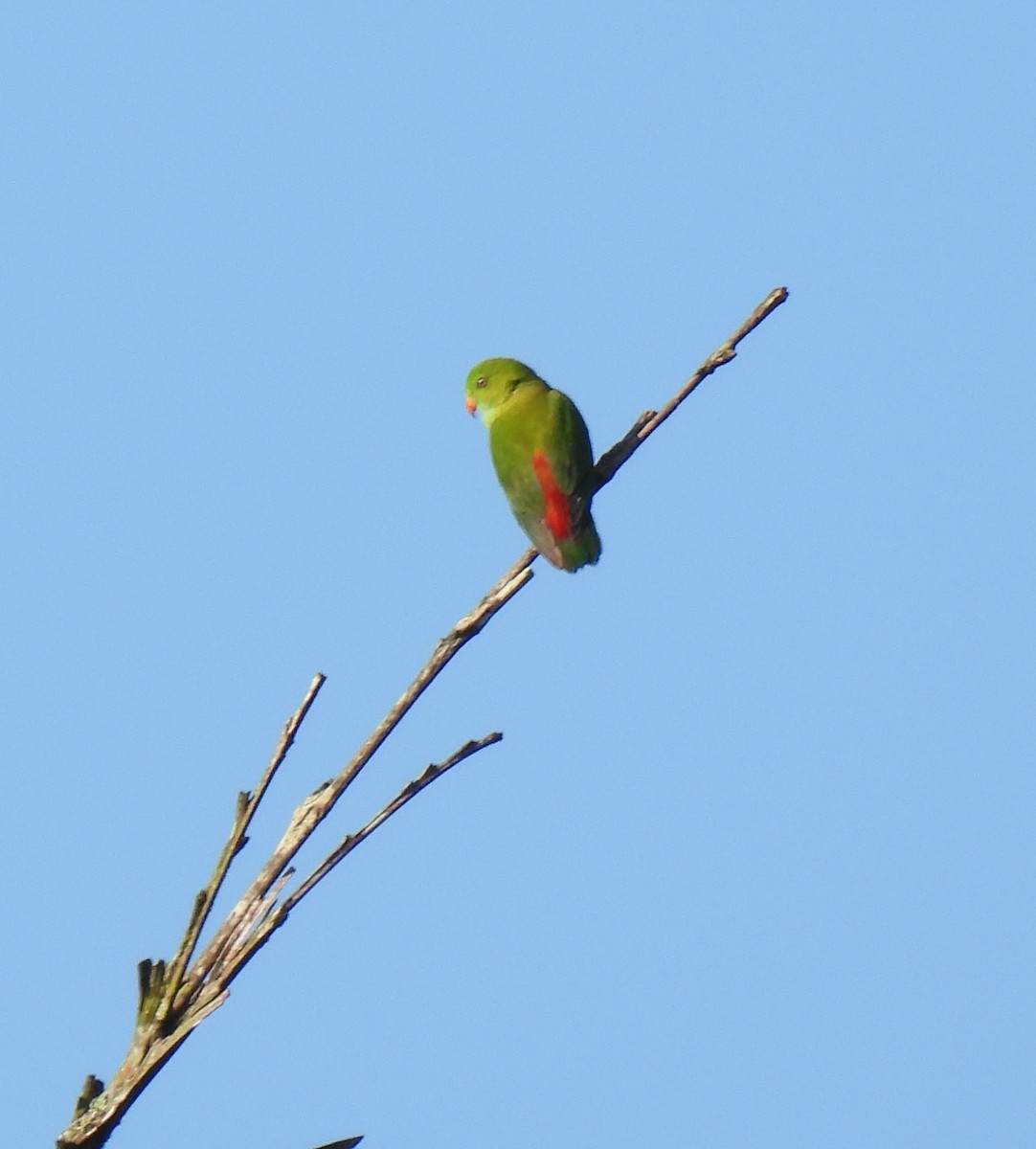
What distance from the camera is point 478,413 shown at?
25.4 ft

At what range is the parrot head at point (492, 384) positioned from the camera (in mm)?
7598

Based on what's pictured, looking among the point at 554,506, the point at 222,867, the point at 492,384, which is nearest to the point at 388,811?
the point at 222,867

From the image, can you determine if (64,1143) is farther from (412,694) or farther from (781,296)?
(781,296)

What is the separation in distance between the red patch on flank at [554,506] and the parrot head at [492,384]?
1.22 metres

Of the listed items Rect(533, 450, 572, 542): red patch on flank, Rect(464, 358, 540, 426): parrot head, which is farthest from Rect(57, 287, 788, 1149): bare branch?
Rect(464, 358, 540, 426): parrot head

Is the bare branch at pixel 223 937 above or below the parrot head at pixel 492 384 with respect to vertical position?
below

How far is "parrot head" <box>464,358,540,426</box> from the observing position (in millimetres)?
7598

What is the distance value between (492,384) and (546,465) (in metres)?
1.38

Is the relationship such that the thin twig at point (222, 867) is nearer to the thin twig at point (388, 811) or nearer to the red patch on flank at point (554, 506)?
the thin twig at point (388, 811)

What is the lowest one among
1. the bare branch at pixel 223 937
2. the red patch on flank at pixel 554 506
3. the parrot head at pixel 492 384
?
the bare branch at pixel 223 937

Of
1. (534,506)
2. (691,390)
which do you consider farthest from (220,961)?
(534,506)

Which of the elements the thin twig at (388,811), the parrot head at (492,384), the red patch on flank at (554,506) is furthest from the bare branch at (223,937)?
the parrot head at (492,384)

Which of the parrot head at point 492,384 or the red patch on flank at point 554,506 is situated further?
the parrot head at point 492,384

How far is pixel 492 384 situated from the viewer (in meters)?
7.66
